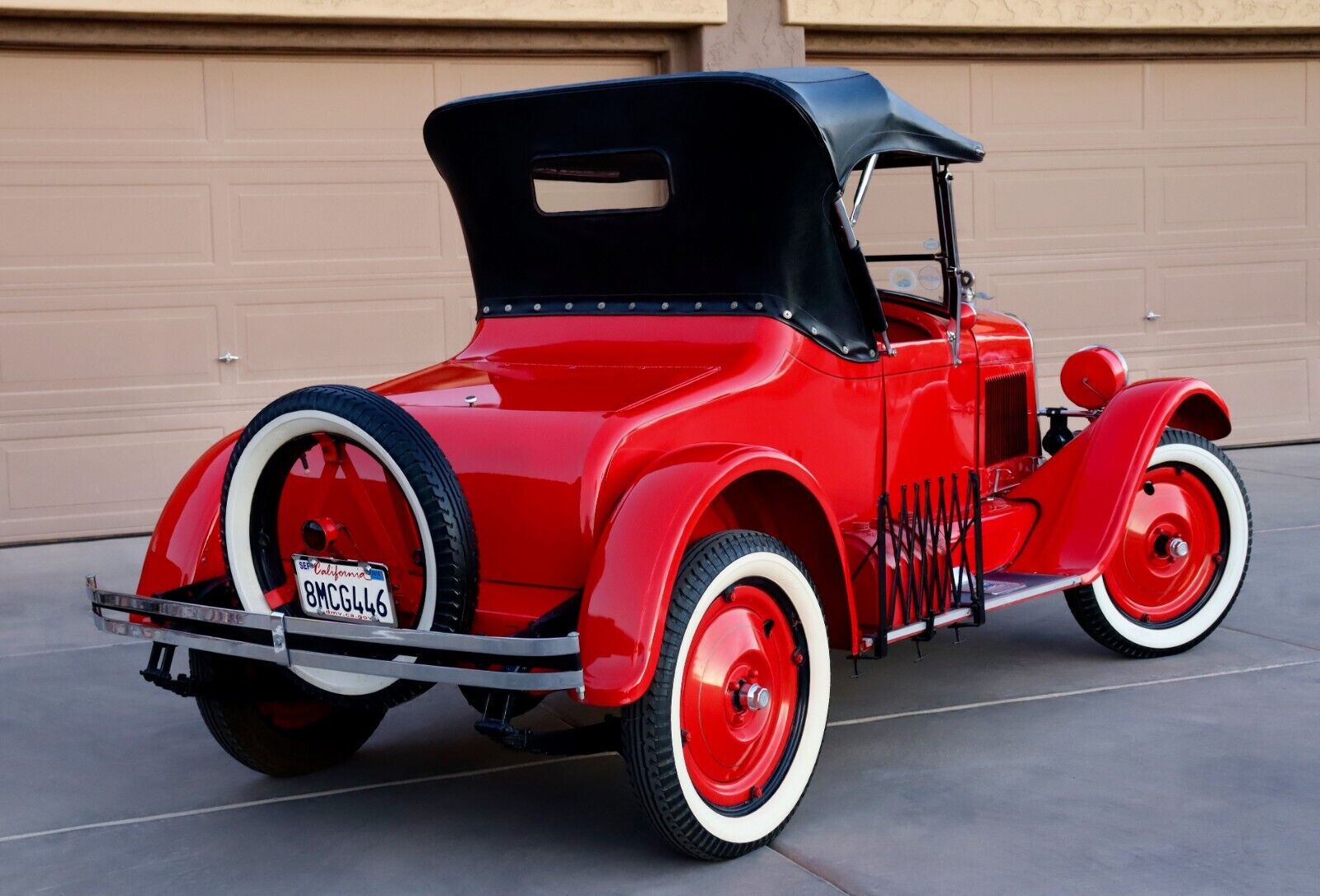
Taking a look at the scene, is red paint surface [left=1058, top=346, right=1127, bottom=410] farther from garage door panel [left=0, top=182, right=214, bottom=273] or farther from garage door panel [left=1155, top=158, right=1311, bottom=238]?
garage door panel [left=1155, top=158, right=1311, bottom=238]

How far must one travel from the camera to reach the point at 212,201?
7.69m

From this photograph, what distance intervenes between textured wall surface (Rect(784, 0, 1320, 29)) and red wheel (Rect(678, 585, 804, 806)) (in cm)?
559

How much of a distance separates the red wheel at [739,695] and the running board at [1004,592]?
0.44m

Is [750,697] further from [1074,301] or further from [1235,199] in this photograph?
[1235,199]

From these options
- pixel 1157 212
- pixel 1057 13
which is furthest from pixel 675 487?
pixel 1157 212

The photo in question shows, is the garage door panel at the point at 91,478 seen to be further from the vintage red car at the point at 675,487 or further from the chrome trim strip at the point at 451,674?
the chrome trim strip at the point at 451,674

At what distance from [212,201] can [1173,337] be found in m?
5.92

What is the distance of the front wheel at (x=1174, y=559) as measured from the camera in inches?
196

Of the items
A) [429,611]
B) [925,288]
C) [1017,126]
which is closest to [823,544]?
[429,611]

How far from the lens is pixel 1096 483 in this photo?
472 centimetres

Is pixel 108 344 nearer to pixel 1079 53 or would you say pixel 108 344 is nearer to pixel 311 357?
pixel 311 357

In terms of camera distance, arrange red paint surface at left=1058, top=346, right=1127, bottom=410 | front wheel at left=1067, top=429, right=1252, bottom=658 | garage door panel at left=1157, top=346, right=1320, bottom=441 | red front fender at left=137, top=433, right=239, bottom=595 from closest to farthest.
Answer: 1. red front fender at left=137, top=433, right=239, bottom=595
2. front wheel at left=1067, top=429, right=1252, bottom=658
3. red paint surface at left=1058, top=346, right=1127, bottom=410
4. garage door panel at left=1157, top=346, right=1320, bottom=441

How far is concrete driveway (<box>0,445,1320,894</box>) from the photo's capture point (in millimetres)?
3381

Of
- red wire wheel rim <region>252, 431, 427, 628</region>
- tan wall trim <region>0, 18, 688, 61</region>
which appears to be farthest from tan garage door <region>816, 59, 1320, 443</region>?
red wire wheel rim <region>252, 431, 427, 628</region>
